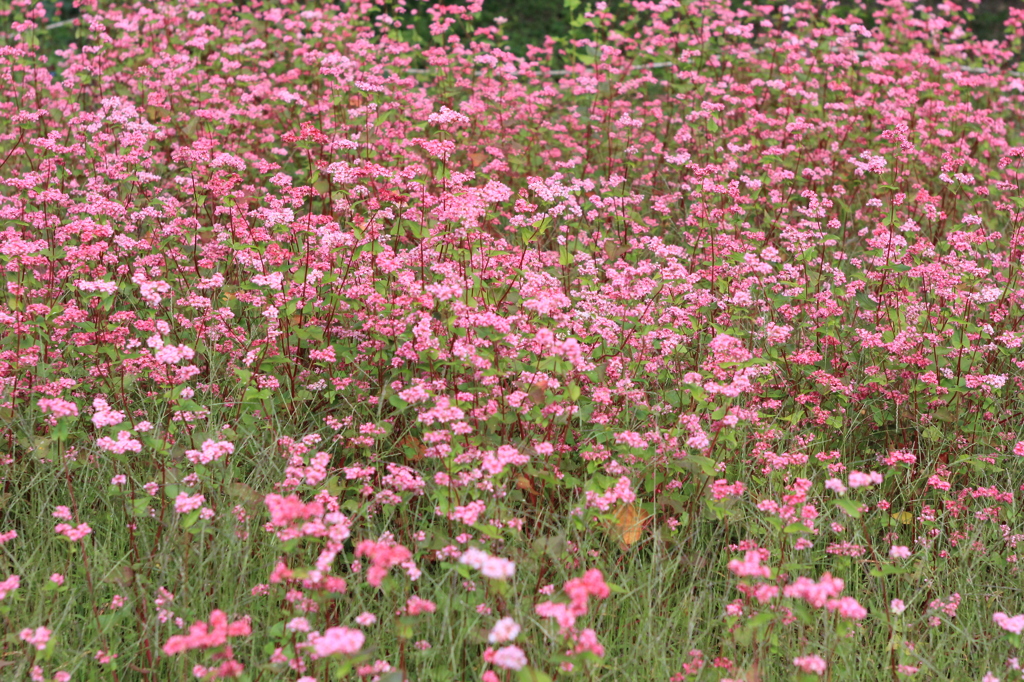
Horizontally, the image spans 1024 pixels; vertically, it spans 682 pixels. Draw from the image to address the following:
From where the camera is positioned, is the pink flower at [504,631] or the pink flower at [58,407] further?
the pink flower at [58,407]

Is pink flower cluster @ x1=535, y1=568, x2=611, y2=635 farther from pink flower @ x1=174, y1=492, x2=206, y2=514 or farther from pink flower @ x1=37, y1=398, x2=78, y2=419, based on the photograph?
pink flower @ x1=37, y1=398, x2=78, y2=419

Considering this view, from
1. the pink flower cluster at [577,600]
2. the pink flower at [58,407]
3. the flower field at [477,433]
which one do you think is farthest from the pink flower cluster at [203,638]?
the pink flower at [58,407]

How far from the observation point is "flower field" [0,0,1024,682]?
2682 millimetres

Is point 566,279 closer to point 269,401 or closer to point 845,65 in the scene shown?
point 269,401

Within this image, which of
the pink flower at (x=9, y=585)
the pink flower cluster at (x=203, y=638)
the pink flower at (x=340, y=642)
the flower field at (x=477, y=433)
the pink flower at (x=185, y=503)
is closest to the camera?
the pink flower at (x=340, y=642)

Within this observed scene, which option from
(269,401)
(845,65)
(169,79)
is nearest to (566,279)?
(269,401)

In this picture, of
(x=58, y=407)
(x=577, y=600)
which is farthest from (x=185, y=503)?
(x=577, y=600)

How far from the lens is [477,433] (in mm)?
3258

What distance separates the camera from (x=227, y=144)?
5.32 meters

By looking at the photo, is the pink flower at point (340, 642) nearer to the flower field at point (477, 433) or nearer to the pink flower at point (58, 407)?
the flower field at point (477, 433)

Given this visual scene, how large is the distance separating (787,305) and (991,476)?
1127 millimetres

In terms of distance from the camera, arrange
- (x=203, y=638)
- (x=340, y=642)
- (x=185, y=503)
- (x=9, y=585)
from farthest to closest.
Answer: (x=185, y=503), (x=9, y=585), (x=203, y=638), (x=340, y=642)

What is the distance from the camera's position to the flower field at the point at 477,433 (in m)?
2.68

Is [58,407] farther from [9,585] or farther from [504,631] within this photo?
[504,631]
